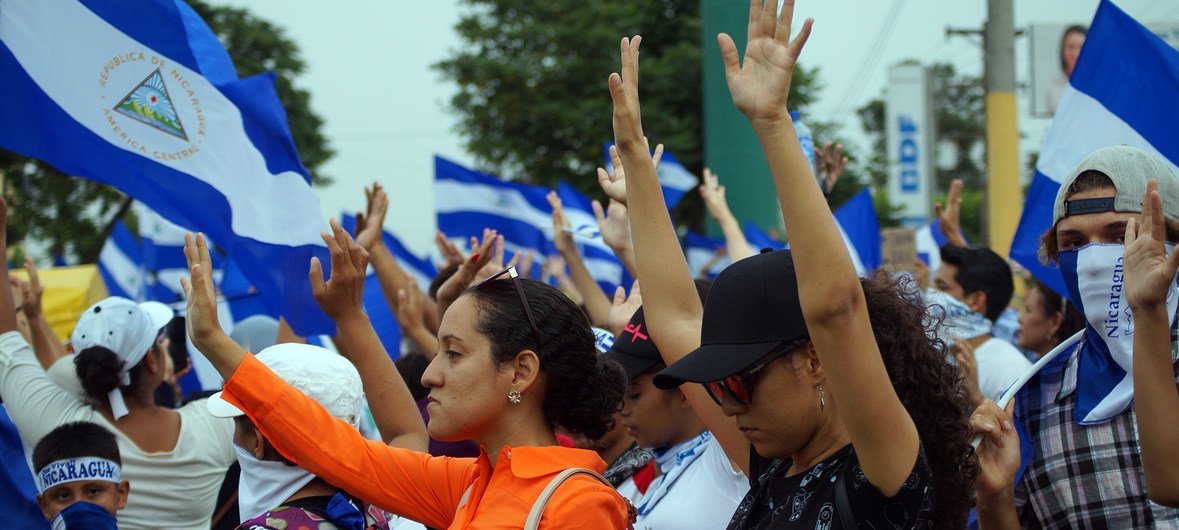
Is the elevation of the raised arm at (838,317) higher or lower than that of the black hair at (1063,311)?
higher

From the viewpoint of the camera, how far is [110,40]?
4.36 metres

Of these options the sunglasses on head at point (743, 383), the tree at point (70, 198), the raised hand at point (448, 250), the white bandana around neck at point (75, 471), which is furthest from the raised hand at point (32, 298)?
the tree at point (70, 198)

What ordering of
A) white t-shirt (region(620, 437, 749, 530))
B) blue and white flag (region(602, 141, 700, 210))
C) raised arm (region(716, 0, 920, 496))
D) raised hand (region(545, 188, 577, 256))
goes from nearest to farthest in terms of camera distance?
raised arm (region(716, 0, 920, 496)), white t-shirt (region(620, 437, 749, 530)), raised hand (region(545, 188, 577, 256)), blue and white flag (region(602, 141, 700, 210))

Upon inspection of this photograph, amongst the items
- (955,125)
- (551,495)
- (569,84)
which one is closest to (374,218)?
(551,495)

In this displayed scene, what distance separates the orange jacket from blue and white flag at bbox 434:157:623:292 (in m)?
5.57

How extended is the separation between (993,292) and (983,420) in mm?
3357

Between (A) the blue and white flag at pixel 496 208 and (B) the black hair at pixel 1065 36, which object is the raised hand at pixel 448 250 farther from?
(B) the black hair at pixel 1065 36

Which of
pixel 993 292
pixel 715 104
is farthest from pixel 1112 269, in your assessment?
pixel 715 104

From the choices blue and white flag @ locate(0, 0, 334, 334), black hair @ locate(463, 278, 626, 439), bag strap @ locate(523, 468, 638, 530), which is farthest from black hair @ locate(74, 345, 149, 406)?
bag strap @ locate(523, 468, 638, 530)

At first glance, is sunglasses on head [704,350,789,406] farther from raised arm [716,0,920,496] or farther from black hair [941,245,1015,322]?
black hair [941,245,1015,322]

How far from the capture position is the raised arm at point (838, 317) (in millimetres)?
1892

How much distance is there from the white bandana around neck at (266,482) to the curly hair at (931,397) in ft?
5.13

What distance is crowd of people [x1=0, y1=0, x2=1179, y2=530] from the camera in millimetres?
2012

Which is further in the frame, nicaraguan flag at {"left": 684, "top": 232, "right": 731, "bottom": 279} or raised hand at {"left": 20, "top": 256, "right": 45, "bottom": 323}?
nicaraguan flag at {"left": 684, "top": 232, "right": 731, "bottom": 279}
